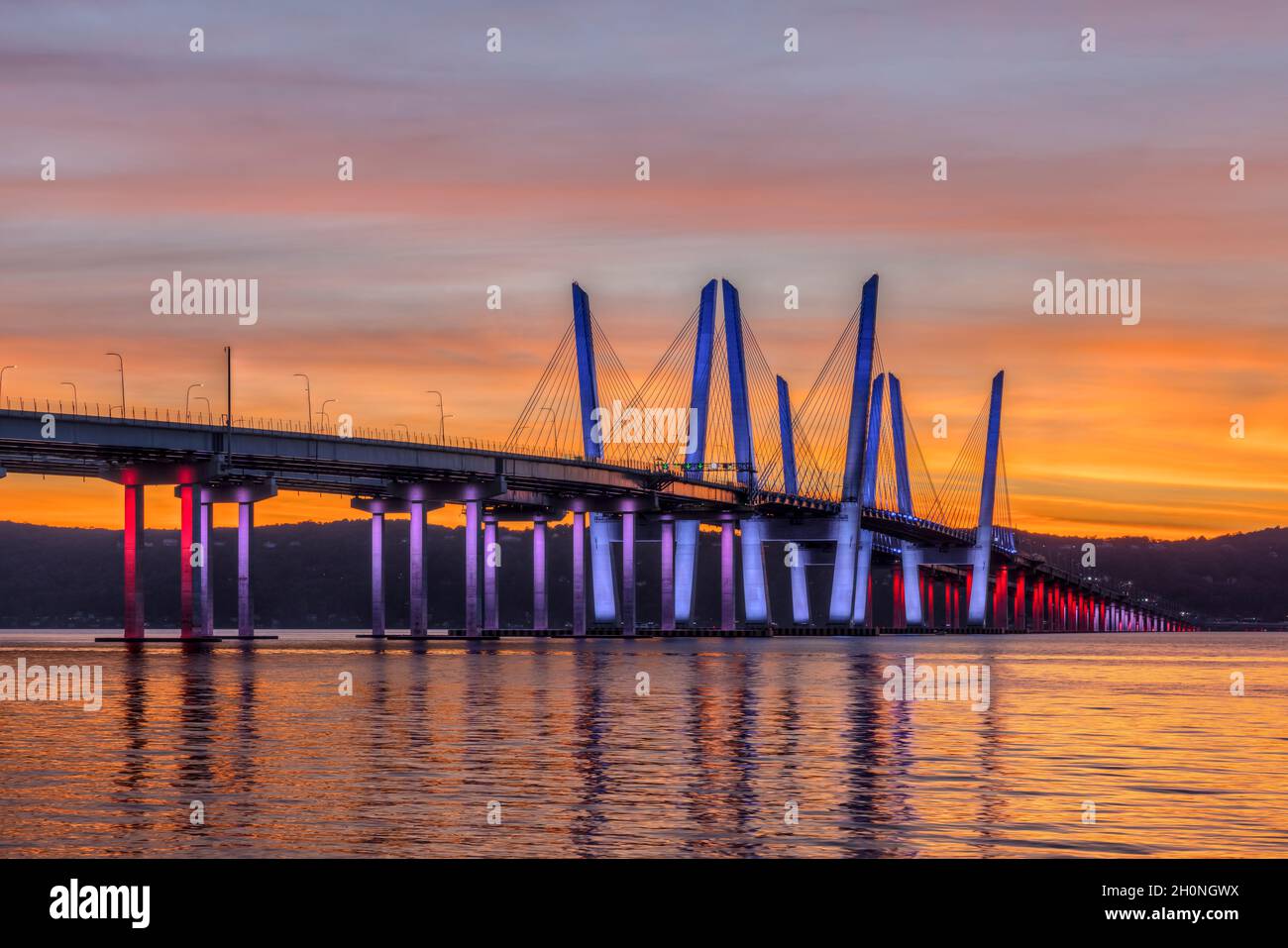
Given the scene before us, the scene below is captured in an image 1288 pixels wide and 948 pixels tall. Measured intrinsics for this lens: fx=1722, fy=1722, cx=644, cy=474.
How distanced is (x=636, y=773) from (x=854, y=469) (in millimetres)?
146636

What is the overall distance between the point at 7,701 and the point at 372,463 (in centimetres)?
7631

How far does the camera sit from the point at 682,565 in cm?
19150

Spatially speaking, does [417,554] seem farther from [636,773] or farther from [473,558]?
[636,773]

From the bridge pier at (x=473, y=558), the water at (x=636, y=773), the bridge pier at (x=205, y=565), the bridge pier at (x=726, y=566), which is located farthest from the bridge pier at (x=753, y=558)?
the water at (x=636, y=773)

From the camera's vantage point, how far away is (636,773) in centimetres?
3238

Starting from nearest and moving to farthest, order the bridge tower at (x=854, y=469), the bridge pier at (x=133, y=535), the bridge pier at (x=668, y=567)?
1. the bridge pier at (x=133, y=535)
2. the bridge tower at (x=854, y=469)
3. the bridge pier at (x=668, y=567)

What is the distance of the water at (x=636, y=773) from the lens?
23.3 meters

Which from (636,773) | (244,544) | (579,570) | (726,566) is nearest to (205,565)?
(244,544)

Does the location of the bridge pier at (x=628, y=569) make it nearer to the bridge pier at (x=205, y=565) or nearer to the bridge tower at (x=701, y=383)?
the bridge tower at (x=701, y=383)

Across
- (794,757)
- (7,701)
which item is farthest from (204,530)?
(794,757)

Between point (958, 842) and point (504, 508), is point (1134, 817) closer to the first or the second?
point (958, 842)

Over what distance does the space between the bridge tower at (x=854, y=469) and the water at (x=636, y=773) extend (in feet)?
339

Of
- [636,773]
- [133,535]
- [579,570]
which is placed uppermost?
[133,535]
